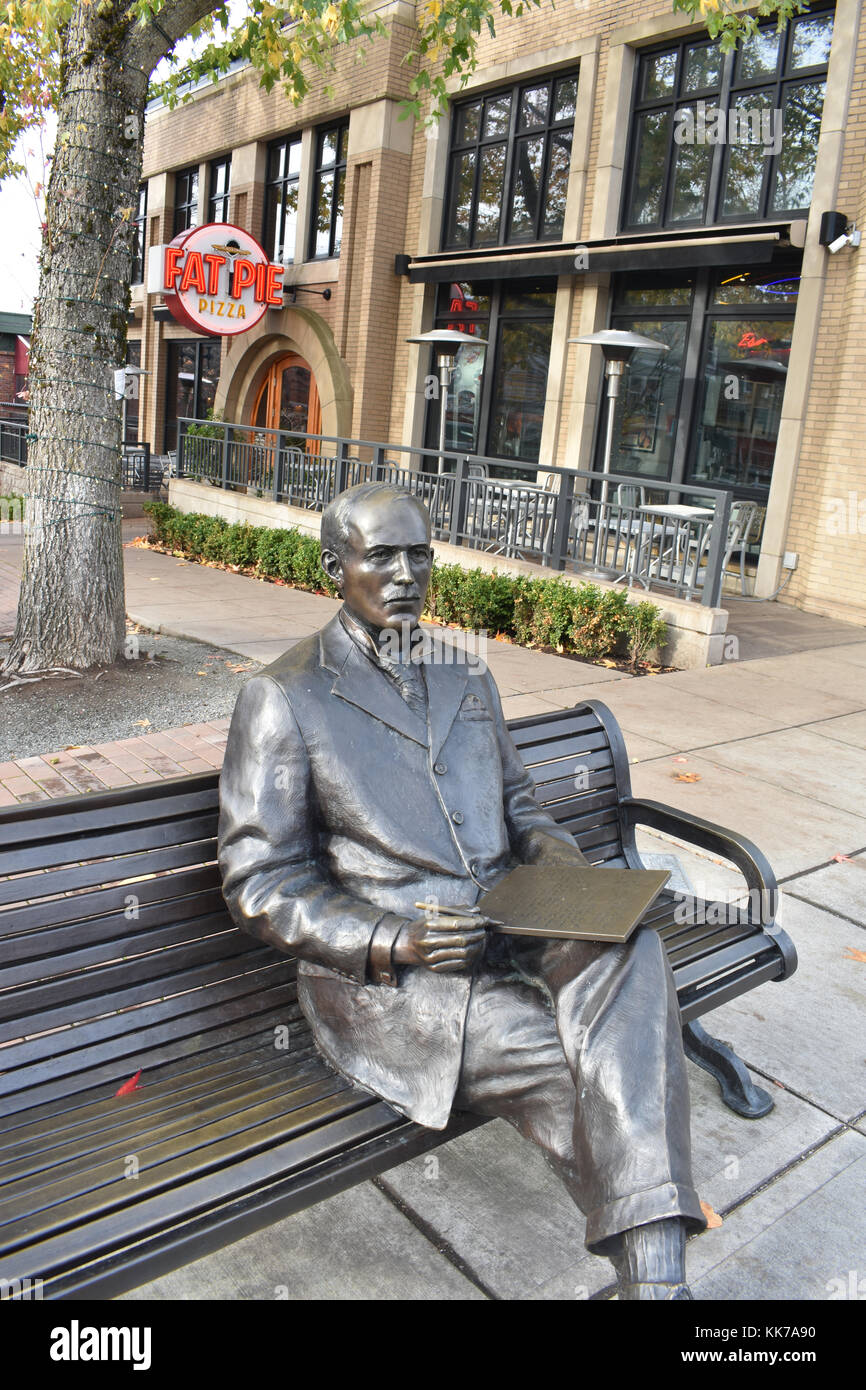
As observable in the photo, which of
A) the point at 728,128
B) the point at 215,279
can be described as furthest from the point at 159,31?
the point at 215,279

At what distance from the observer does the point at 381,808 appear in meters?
2.43

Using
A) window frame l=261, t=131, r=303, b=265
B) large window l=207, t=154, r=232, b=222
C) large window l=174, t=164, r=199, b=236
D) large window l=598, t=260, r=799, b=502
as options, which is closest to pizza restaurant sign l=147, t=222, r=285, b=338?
window frame l=261, t=131, r=303, b=265

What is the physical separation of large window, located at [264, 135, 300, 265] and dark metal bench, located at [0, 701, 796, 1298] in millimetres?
18378

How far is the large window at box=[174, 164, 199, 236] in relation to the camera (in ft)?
75.7

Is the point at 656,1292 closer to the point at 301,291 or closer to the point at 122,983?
the point at 122,983

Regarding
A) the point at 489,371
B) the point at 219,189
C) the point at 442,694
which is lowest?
the point at 442,694

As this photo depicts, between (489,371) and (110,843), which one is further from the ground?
(489,371)

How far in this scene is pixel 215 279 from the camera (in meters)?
16.1

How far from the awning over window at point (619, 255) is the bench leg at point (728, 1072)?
10.2 m

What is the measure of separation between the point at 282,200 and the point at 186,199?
4.92m

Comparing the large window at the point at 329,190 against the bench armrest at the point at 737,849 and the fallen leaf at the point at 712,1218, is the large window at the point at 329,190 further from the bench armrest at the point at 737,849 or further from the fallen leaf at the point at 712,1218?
the fallen leaf at the point at 712,1218

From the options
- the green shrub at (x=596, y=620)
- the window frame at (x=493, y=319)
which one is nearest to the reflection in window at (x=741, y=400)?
the window frame at (x=493, y=319)

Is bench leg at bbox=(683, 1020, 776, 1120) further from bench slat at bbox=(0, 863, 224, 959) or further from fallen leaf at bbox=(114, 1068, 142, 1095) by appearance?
fallen leaf at bbox=(114, 1068, 142, 1095)

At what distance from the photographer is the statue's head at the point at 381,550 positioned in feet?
7.98
